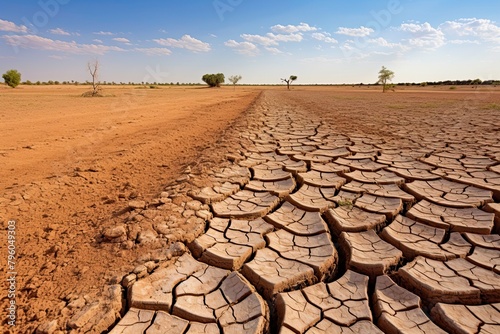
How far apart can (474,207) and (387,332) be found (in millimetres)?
1636

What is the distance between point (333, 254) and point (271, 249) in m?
0.39

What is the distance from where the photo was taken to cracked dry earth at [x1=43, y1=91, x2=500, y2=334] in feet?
4.27

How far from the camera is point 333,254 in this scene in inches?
68.8

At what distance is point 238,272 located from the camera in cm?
Result: 164

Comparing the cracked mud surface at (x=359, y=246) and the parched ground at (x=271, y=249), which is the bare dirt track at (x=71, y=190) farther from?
the cracked mud surface at (x=359, y=246)

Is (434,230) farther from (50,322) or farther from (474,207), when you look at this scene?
(50,322)

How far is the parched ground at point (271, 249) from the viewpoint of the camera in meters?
1.32

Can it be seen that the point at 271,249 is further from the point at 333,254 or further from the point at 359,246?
the point at 359,246

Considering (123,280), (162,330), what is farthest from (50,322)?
(162,330)

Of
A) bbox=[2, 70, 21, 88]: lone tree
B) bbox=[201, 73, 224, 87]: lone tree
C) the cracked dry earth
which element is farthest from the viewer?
bbox=[201, 73, 224, 87]: lone tree

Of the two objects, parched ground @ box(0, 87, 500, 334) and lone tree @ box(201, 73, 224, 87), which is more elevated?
lone tree @ box(201, 73, 224, 87)
